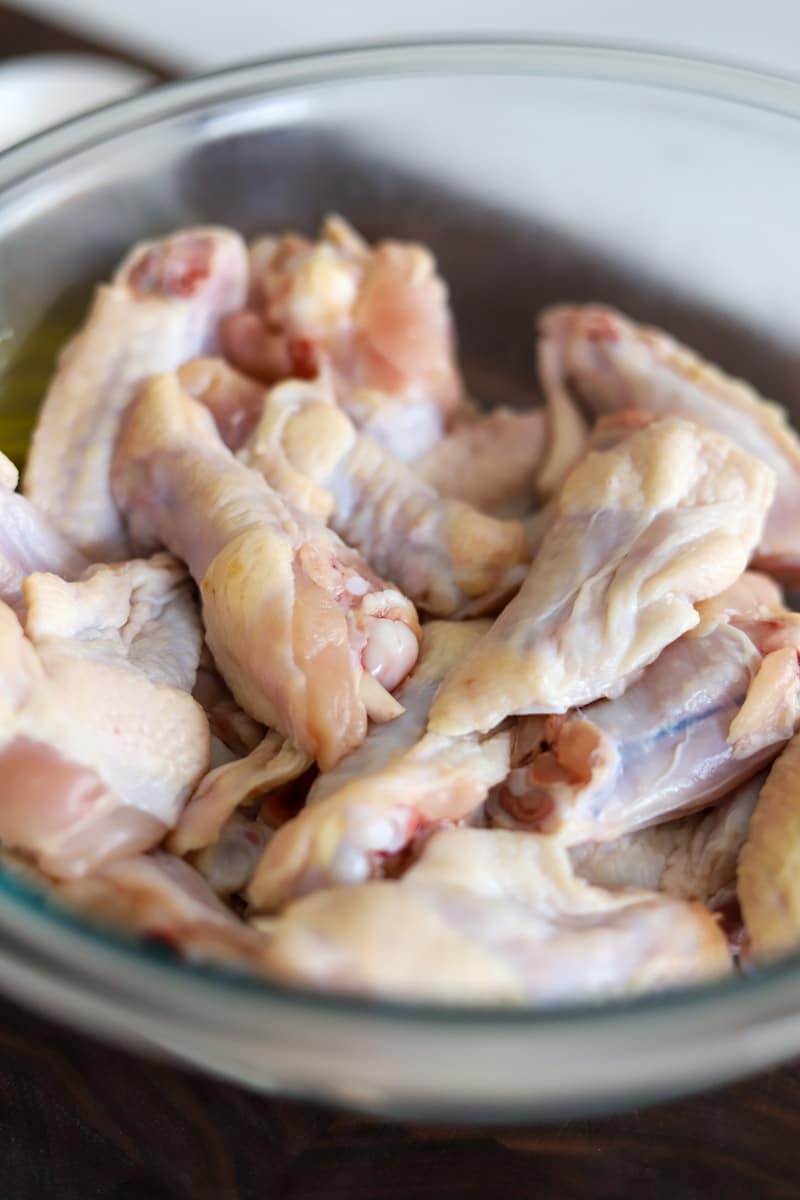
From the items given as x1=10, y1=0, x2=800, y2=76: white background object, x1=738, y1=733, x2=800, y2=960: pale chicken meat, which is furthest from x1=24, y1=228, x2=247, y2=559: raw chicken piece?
x1=10, y1=0, x2=800, y2=76: white background object

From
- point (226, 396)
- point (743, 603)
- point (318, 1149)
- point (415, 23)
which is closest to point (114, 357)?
point (226, 396)

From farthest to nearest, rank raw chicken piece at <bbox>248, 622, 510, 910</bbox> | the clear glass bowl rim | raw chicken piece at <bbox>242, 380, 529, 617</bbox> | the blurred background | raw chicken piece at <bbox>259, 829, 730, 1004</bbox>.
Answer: the blurred background
the clear glass bowl rim
raw chicken piece at <bbox>242, 380, 529, 617</bbox>
raw chicken piece at <bbox>248, 622, 510, 910</bbox>
raw chicken piece at <bbox>259, 829, 730, 1004</bbox>

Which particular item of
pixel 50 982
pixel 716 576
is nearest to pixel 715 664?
pixel 716 576

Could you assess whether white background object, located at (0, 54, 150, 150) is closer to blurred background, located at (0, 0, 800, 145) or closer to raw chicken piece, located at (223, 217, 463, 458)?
blurred background, located at (0, 0, 800, 145)

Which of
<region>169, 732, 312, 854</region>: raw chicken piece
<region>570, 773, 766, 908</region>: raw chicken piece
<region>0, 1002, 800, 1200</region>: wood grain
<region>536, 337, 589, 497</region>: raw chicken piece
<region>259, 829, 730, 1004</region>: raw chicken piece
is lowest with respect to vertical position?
<region>0, 1002, 800, 1200</region>: wood grain

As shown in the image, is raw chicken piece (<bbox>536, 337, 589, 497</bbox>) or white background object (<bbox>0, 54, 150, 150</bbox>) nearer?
raw chicken piece (<bbox>536, 337, 589, 497</bbox>)

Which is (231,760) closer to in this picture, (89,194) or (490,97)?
(89,194)
